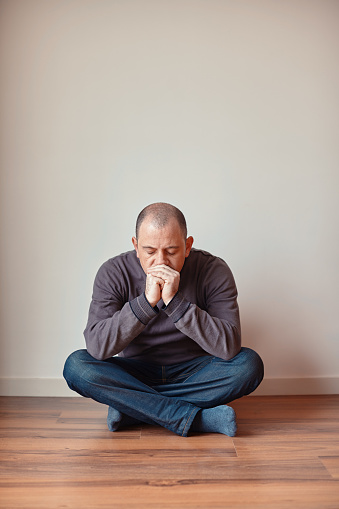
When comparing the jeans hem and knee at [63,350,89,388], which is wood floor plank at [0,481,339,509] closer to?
the jeans hem

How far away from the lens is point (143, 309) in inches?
92.0

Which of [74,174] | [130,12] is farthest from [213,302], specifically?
[130,12]

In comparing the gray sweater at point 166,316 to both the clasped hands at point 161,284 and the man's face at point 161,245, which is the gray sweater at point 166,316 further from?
the man's face at point 161,245

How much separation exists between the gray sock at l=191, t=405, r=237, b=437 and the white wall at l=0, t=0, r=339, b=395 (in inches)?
30.8

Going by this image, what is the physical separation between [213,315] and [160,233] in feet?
1.58

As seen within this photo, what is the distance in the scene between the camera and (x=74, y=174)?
3.00m

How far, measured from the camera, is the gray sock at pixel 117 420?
7.93 ft

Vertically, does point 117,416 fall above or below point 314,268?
below

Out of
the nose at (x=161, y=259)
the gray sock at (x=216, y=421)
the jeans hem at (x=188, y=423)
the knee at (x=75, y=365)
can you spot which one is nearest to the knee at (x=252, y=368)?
the gray sock at (x=216, y=421)

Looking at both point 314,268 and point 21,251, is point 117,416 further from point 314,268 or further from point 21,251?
point 314,268

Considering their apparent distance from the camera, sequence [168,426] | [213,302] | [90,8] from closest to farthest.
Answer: [168,426] → [213,302] → [90,8]

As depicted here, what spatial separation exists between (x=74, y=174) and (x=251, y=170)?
0.97 metres

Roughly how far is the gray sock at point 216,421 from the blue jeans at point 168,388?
0.04 meters

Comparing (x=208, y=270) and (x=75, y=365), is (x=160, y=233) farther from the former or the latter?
(x=75, y=365)
